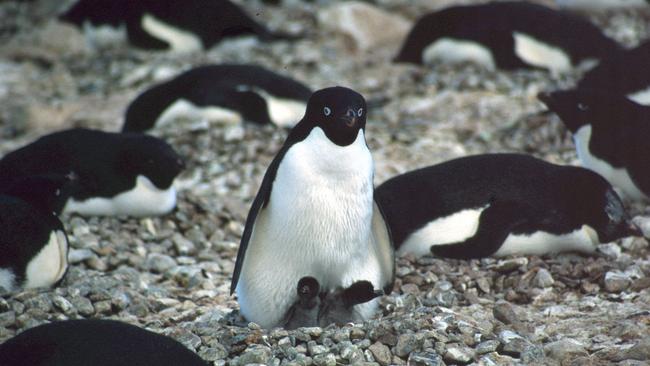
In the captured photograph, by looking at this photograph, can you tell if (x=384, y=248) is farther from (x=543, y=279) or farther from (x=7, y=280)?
(x=7, y=280)

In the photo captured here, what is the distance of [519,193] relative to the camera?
16.3 feet

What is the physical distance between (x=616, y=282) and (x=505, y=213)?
61cm

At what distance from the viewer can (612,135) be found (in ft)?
18.5

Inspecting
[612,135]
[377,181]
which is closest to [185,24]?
[377,181]

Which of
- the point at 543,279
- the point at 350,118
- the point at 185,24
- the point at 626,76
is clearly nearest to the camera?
the point at 350,118

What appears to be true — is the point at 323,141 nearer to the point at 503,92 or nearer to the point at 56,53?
the point at 503,92

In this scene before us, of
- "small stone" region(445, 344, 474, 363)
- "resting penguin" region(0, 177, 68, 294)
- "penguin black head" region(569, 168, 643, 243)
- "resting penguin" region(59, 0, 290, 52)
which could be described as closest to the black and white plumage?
"small stone" region(445, 344, 474, 363)

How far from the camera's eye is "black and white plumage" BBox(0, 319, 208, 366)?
3.15 meters

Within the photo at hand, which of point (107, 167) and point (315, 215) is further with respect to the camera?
point (107, 167)

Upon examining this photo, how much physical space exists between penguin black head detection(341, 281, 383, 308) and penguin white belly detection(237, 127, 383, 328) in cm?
3

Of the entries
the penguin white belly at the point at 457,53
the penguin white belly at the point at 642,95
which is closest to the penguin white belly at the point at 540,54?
the penguin white belly at the point at 457,53

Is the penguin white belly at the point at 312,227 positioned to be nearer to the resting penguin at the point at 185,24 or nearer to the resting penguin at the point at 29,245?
the resting penguin at the point at 29,245

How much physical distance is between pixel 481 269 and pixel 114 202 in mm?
2059

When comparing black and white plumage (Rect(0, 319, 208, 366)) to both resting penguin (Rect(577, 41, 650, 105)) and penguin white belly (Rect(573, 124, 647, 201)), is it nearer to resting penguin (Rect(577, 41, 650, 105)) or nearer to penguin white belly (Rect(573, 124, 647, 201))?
penguin white belly (Rect(573, 124, 647, 201))
